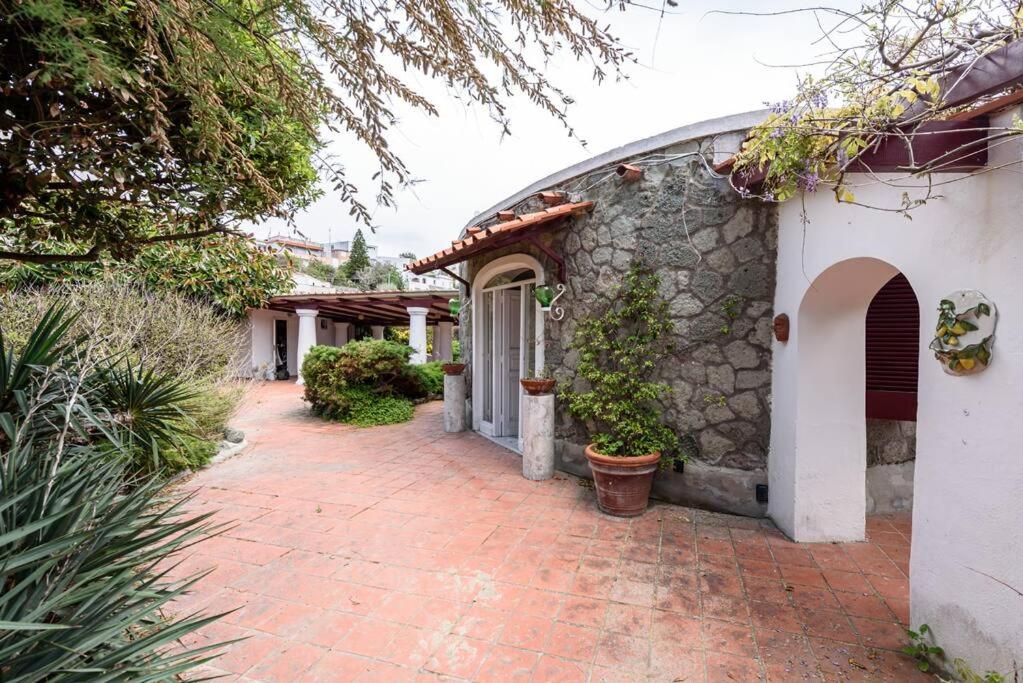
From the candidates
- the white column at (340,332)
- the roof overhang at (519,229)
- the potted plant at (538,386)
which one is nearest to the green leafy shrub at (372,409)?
the roof overhang at (519,229)

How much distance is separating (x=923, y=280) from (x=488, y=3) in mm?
2776

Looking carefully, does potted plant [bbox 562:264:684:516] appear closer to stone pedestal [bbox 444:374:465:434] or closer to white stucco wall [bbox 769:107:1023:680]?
white stucco wall [bbox 769:107:1023:680]

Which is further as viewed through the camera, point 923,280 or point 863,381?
point 863,381

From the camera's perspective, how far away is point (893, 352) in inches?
158

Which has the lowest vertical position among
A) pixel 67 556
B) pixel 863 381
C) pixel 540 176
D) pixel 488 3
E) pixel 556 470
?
pixel 556 470

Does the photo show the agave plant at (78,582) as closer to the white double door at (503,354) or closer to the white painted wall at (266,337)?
the white double door at (503,354)

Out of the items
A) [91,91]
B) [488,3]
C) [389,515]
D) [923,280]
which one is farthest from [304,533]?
[923,280]

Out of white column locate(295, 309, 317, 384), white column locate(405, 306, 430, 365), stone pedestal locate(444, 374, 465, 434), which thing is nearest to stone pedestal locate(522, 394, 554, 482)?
stone pedestal locate(444, 374, 465, 434)

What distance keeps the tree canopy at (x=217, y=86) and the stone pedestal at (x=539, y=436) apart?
3.24 metres

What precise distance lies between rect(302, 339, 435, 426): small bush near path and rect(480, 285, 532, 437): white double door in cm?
258

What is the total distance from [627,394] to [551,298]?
1.47 meters

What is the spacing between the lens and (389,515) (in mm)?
4156

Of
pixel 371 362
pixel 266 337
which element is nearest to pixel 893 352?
pixel 371 362

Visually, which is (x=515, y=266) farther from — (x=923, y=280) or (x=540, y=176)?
(x=923, y=280)
